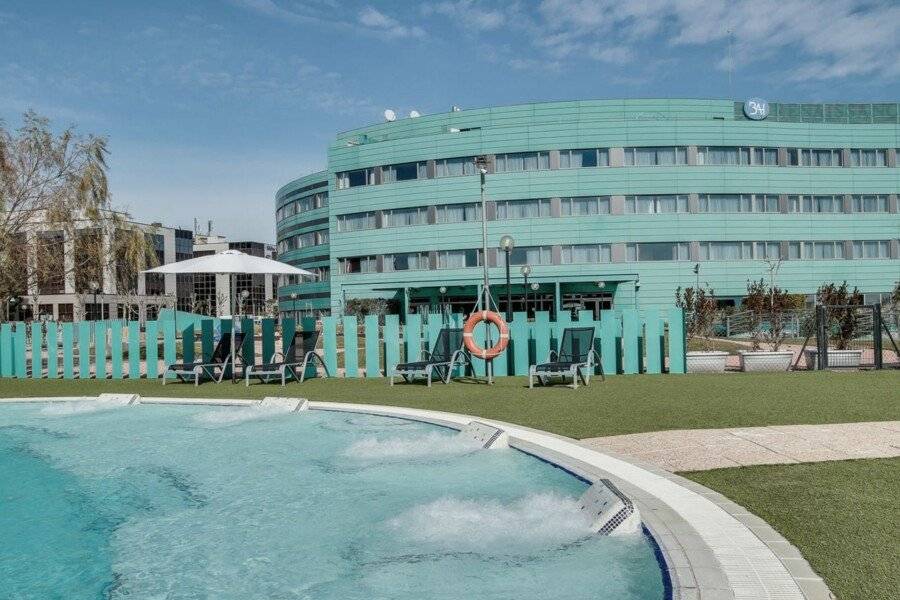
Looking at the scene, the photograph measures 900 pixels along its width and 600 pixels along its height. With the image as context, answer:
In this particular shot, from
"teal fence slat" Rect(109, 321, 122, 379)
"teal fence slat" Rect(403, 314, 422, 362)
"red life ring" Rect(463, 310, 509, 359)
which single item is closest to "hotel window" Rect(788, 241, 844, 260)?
"red life ring" Rect(463, 310, 509, 359)

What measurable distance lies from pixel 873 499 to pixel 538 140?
138 feet

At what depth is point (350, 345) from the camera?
1458 cm

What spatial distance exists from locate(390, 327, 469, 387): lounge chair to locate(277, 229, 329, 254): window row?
6038 centimetres

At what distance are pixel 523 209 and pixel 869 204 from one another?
934 inches

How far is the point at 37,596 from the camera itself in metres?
4.24

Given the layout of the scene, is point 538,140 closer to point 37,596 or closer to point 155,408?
point 155,408

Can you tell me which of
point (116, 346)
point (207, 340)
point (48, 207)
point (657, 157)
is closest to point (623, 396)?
point (207, 340)

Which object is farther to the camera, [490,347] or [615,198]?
[615,198]

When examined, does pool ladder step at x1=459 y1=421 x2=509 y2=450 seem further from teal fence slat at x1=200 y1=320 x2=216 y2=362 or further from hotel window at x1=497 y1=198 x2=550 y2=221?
hotel window at x1=497 y1=198 x2=550 y2=221

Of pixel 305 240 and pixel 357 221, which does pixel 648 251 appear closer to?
pixel 357 221

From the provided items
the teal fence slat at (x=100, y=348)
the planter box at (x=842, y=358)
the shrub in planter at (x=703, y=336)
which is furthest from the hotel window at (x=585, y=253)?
the teal fence slat at (x=100, y=348)

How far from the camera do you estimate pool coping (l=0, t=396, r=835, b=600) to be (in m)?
3.27

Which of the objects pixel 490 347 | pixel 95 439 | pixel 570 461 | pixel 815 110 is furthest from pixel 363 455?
pixel 815 110

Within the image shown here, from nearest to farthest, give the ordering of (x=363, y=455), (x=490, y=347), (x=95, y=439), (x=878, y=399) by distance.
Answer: (x=363, y=455) < (x=95, y=439) < (x=878, y=399) < (x=490, y=347)
